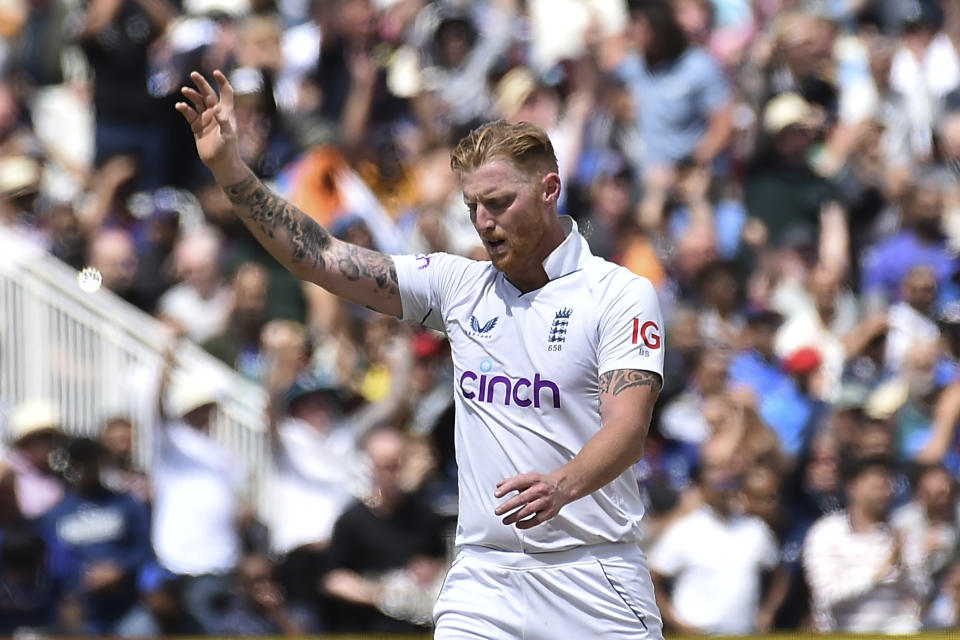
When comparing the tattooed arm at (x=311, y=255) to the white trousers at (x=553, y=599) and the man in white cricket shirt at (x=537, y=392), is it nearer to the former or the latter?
the man in white cricket shirt at (x=537, y=392)

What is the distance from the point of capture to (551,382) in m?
4.52

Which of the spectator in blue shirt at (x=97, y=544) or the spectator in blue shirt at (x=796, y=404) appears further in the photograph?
the spectator in blue shirt at (x=796, y=404)

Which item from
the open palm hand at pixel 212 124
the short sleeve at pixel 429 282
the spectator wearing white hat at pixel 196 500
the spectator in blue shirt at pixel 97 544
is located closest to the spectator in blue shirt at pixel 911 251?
the spectator wearing white hat at pixel 196 500

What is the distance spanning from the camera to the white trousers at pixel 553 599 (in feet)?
14.6

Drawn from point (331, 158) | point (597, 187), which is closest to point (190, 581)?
point (331, 158)

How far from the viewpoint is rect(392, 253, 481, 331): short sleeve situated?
4.88 meters

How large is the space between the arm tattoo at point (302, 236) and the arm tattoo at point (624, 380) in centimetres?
83

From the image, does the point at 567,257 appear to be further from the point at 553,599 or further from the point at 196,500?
the point at 196,500

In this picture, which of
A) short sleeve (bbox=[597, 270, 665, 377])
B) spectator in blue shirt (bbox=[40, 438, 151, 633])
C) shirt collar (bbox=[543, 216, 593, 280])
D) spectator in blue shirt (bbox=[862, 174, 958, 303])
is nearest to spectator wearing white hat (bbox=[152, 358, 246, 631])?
spectator in blue shirt (bbox=[40, 438, 151, 633])

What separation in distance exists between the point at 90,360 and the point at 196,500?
4.32ft

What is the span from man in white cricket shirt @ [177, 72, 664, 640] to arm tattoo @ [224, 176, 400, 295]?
17cm

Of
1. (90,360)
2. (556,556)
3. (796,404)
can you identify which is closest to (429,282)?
(556,556)

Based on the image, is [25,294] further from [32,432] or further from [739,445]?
[739,445]

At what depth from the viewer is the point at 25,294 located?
33.0ft
